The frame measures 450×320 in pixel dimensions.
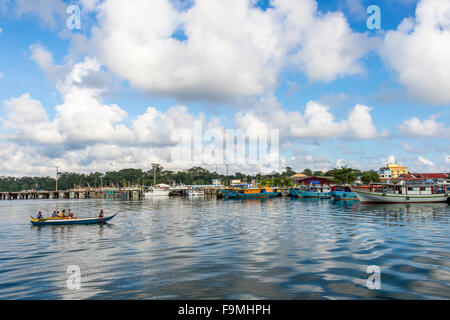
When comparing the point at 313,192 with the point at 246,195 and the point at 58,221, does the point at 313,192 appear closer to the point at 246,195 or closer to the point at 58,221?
the point at 246,195

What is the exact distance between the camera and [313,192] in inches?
3878

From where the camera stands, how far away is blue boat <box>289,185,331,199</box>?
313ft

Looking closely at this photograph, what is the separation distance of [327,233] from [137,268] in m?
17.8

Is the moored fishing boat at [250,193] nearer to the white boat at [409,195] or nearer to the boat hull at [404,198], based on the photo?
the white boat at [409,195]

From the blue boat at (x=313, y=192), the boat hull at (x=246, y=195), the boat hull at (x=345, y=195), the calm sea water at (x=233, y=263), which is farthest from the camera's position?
the boat hull at (x=246, y=195)

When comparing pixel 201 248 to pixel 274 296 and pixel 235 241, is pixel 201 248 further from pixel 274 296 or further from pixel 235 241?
pixel 274 296

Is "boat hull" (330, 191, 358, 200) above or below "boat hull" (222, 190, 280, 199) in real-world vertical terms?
above

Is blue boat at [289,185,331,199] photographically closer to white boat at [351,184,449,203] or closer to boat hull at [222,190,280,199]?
boat hull at [222,190,280,199]

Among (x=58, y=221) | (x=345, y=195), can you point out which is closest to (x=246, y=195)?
(x=345, y=195)

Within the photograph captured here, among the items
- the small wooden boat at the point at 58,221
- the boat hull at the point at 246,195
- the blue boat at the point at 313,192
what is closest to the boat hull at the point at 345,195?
the blue boat at the point at 313,192

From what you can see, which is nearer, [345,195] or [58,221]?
[58,221]

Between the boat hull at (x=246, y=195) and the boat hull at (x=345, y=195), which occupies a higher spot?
the boat hull at (x=345, y=195)

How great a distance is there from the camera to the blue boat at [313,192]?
313ft

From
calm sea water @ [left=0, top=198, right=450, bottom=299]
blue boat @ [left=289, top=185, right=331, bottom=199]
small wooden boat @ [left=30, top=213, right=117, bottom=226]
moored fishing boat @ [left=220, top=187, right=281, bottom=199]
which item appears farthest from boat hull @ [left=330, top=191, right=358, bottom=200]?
small wooden boat @ [left=30, top=213, right=117, bottom=226]
